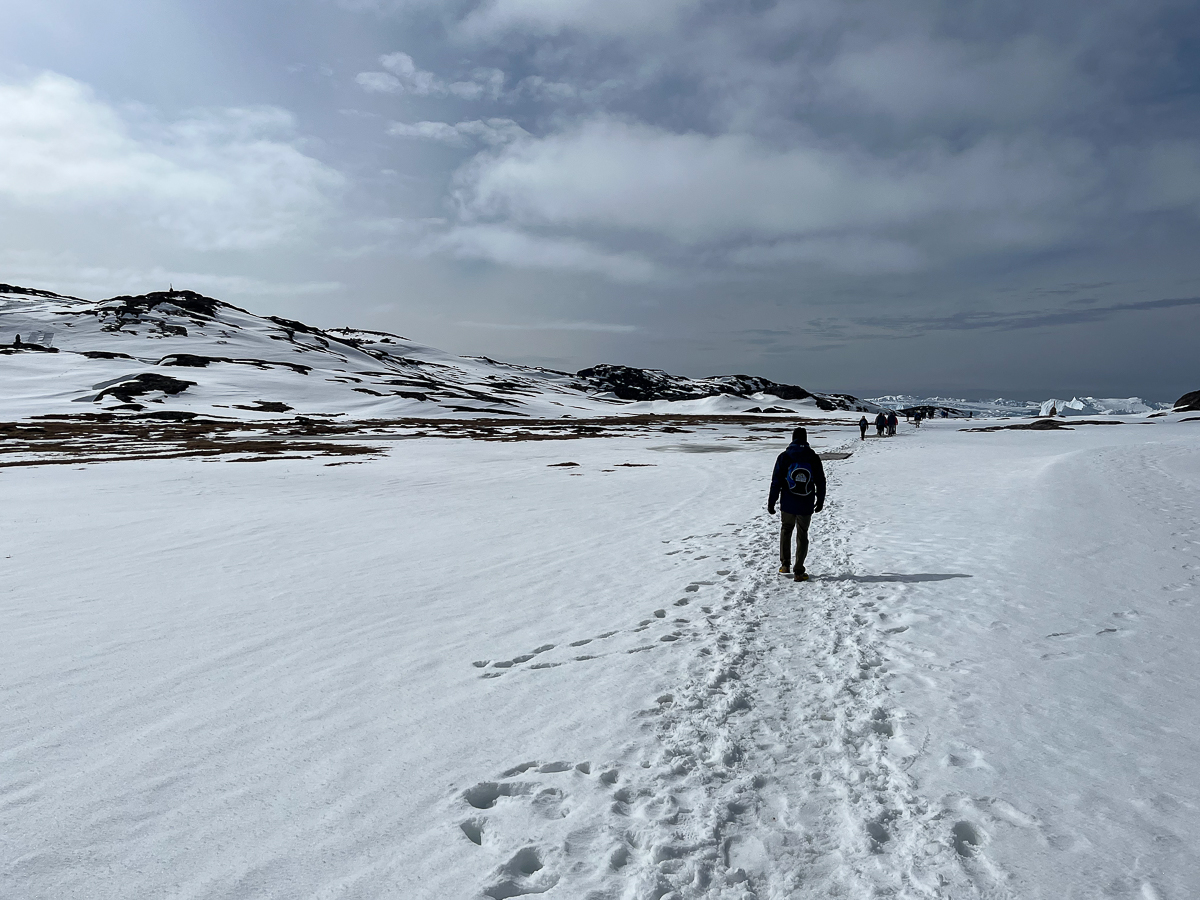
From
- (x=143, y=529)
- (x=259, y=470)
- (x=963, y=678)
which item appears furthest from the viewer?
(x=259, y=470)

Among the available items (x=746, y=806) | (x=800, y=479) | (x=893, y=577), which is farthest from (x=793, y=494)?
(x=746, y=806)

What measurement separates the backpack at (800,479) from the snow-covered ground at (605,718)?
1459 mm

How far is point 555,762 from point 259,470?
26.4 meters

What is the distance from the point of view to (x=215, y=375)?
330ft

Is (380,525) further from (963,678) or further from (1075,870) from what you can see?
(1075,870)

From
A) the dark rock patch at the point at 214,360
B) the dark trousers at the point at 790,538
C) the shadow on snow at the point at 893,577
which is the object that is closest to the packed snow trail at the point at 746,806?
the dark trousers at the point at 790,538

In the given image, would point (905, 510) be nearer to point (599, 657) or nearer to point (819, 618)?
point (819, 618)

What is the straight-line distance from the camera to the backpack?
9.32 metres

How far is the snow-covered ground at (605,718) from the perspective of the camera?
3631 millimetres

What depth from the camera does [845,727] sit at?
5031 millimetres

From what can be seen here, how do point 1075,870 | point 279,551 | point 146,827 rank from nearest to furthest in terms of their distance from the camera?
point 1075,870 → point 146,827 → point 279,551

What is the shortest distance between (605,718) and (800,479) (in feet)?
17.8

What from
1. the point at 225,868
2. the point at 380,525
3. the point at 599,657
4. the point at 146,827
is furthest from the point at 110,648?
the point at 380,525

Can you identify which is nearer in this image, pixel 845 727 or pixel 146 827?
pixel 146 827
